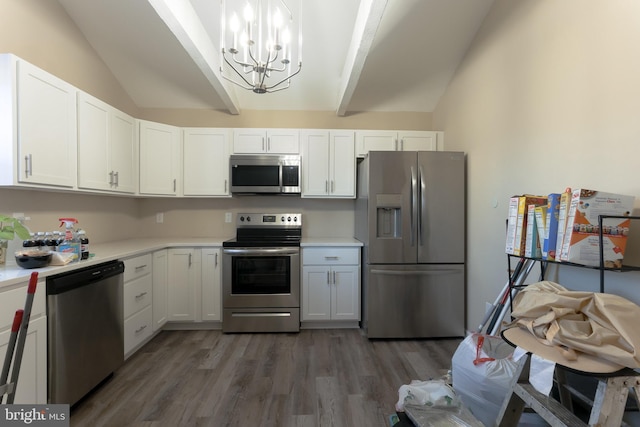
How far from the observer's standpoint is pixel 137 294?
8.00 ft

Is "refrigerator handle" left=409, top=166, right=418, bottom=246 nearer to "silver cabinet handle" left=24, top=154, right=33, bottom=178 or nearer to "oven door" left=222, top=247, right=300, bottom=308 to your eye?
"oven door" left=222, top=247, right=300, bottom=308

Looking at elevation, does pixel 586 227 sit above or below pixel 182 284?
above

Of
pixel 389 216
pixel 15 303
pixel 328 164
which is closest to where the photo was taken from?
pixel 15 303

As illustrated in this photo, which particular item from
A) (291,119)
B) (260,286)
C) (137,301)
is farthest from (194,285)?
(291,119)

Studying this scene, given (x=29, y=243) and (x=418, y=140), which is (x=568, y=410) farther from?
(x=29, y=243)

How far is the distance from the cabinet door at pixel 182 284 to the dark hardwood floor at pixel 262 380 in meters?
0.21

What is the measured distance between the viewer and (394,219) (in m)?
2.82

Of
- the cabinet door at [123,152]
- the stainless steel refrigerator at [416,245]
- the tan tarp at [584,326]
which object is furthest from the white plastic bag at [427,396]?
the cabinet door at [123,152]

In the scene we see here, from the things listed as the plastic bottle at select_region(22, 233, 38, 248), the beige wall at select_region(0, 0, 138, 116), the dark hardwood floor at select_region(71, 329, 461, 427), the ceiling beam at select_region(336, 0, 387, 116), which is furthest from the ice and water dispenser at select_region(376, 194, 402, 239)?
the beige wall at select_region(0, 0, 138, 116)

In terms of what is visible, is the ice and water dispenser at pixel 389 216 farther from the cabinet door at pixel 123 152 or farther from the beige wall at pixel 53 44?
the beige wall at pixel 53 44

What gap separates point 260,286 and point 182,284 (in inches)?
31.4

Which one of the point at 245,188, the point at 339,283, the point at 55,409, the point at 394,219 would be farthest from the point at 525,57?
the point at 55,409

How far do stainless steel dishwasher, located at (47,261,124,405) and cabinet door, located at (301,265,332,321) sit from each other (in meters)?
1.56

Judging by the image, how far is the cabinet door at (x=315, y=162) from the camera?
3.29 m
